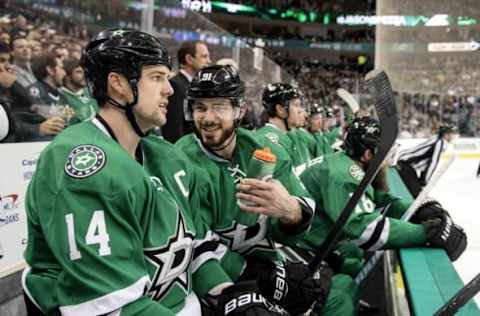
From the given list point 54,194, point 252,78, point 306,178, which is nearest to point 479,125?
point 252,78

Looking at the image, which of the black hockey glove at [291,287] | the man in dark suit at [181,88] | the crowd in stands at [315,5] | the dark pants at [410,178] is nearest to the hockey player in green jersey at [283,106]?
the man in dark suit at [181,88]

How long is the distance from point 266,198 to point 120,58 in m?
0.45

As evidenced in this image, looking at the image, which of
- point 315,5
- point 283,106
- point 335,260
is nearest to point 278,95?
point 283,106

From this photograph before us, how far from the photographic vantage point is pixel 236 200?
1487 mm

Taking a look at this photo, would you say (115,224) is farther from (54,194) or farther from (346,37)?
(346,37)

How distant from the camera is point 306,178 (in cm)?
205

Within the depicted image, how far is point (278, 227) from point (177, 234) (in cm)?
48

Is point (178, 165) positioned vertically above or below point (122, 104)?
below

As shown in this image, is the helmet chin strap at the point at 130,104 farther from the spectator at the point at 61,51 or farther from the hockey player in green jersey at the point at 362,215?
the spectator at the point at 61,51

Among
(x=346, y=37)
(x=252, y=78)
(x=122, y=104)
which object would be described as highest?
(x=346, y=37)

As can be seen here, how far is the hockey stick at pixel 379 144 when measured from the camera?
1534 millimetres

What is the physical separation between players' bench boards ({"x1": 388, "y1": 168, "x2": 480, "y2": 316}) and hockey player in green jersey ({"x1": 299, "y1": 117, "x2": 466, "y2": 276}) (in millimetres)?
57

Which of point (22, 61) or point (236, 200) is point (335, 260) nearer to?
point (236, 200)

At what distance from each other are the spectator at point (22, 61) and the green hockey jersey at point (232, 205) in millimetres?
921
